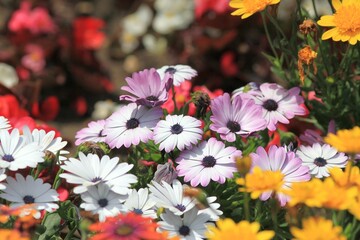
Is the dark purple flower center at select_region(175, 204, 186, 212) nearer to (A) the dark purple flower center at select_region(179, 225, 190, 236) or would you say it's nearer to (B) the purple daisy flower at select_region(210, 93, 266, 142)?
(A) the dark purple flower center at select_region(179, 225, 190, 236)

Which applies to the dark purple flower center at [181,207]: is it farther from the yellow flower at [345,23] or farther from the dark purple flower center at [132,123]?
the yellow flower at [345,23]

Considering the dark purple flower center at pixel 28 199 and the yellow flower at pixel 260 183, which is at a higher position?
the yellow flower at pixel 260 183

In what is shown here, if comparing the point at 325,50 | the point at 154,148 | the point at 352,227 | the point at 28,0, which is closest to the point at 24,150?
the point at 154,148

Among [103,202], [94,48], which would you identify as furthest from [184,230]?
[94,48]

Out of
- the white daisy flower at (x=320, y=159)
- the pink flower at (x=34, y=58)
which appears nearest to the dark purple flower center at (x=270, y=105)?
the white daisy flower at (x=320, y=159)

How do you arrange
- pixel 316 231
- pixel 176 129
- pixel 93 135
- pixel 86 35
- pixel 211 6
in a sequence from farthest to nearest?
pixel 86 35 < pixel 211 6 < pixel 93 135 < pixel 176 129 < pixel 316 231

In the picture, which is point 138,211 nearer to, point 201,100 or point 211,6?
point 201,100

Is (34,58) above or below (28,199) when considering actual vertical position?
below
